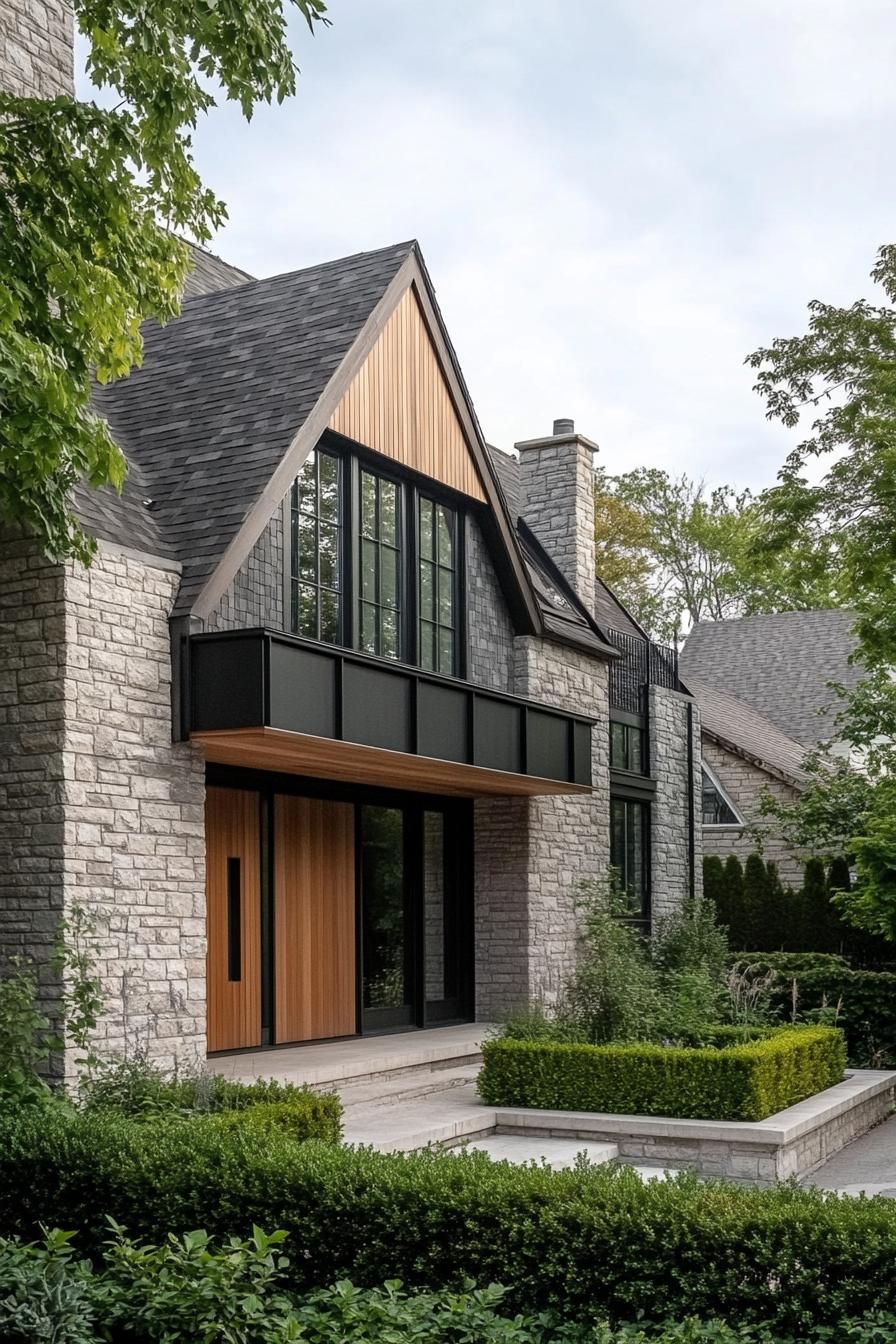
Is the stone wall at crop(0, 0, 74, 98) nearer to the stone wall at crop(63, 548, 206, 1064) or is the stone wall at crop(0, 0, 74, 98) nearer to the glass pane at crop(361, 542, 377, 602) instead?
the stone wall at crop(63, 548, 206, 1064)

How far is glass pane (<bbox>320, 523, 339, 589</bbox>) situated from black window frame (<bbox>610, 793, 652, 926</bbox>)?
7.90 m

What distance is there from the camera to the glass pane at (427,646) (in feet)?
51.8

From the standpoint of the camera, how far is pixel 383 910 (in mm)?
16422

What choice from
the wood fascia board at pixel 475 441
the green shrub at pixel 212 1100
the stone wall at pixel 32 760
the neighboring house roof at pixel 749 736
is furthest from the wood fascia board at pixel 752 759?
the stone wall at pixel 32 760

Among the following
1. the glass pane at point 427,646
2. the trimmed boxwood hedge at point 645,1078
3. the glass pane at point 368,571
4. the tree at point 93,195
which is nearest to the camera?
the tree at point 93,195

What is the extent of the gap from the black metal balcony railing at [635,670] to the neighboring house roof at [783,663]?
9.55 meters

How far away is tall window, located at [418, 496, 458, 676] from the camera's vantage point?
15.9 m

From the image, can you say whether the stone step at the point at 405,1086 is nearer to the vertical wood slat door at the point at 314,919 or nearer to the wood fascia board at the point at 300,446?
the vertical wood slat door at the point at 314,919

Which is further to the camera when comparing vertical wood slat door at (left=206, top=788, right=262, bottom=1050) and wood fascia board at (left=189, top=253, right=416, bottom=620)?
vertical wood slat door at (left=206, top=788, right=262, bottom=1050)

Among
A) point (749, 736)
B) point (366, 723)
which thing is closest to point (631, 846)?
point (749, 736)

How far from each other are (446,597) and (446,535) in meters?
0.73

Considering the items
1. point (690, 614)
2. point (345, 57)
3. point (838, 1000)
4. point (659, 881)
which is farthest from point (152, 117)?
point (690, 614)

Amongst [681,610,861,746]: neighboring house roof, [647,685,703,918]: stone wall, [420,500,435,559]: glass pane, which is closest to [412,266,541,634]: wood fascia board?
[420,500,435,559]: glass pane

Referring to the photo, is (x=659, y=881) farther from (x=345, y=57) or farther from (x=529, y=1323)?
(x=529, y=1323)
